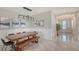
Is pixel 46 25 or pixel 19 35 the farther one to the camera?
pixel 46 25

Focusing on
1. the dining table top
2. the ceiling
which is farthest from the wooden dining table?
the ceiling

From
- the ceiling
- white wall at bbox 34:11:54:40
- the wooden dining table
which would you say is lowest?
the wooden dining table

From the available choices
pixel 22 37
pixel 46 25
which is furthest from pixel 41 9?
pixel 22 37

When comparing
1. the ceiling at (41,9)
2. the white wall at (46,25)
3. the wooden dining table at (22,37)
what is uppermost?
the ceiling at (41,9)

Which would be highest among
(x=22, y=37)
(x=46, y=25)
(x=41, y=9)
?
(x=41, y=9)

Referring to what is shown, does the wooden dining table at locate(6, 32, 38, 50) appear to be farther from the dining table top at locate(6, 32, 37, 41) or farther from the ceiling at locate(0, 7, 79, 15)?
the ceiling at locate(0, 7, 79, 15)

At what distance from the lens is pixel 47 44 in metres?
2.34

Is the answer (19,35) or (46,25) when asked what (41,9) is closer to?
(46,25)

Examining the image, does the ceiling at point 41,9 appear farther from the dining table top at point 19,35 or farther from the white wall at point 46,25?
the dining table top at point 19,35

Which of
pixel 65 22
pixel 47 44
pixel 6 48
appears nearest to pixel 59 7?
pixel 65 22

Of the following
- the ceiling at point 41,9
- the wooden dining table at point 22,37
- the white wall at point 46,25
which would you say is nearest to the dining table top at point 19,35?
the wooden dining table at point 22,37

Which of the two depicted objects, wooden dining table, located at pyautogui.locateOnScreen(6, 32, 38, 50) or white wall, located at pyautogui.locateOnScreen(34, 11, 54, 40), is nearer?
wooden dining table, located at pyautogui.locateOnScreen(6, 32, 38, 50)
